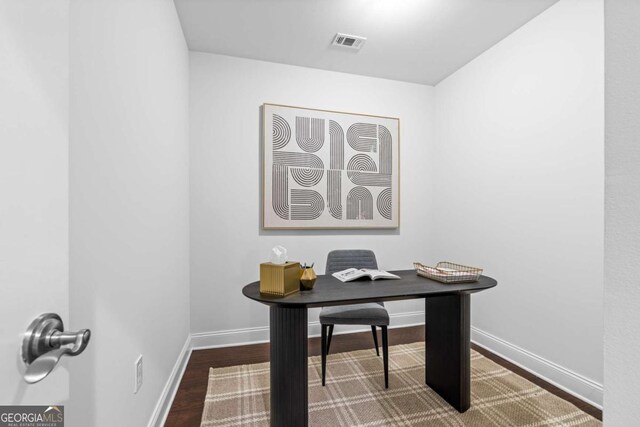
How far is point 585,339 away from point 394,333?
153cm

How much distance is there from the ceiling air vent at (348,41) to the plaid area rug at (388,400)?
268 centimetres

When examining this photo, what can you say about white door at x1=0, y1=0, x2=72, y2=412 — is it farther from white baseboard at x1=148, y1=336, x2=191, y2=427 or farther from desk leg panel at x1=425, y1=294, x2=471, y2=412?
desk leg panel at x1=425, y1=294, x2=471, y2=412

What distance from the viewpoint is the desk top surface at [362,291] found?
1.46m

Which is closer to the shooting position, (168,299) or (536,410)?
(536,410)

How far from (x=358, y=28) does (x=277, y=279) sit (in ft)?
6.86

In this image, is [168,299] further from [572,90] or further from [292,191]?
[572,90]

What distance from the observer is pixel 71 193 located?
0.89m

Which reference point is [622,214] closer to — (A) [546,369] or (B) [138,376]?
(B) [138,376]

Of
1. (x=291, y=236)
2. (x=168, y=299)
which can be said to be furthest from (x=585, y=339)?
(x=168, y=299)

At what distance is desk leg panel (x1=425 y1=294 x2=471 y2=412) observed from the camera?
5.84 ft

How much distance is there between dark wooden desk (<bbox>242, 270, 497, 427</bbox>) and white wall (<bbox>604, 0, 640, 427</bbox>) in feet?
3.38

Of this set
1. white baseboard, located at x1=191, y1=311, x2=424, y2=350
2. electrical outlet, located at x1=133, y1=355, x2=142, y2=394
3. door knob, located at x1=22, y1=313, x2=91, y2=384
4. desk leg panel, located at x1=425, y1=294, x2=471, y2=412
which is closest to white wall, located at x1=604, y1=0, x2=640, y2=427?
door knob, located at x1=22, y1=313, x2=91, y2=384

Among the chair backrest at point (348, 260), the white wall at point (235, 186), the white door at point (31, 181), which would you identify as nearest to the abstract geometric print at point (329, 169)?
the white wall at point (235, 186)

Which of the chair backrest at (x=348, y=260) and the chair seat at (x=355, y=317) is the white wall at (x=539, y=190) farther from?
the chair seat at (x=355, y=317)
